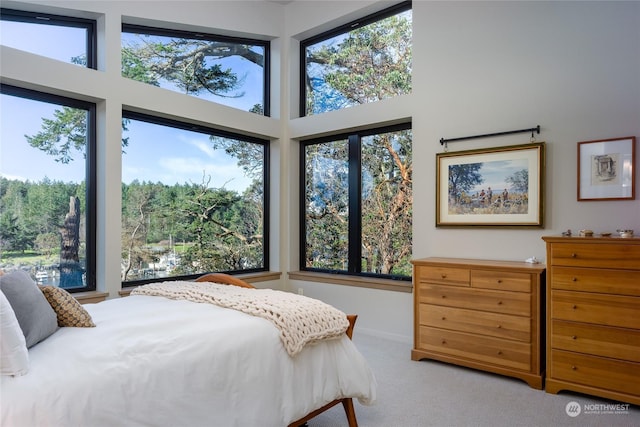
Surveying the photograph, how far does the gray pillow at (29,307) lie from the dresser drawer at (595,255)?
2.93 metres

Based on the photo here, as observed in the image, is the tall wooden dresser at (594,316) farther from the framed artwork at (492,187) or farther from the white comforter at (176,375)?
the white comforter at (176,375)

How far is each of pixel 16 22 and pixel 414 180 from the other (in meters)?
3.54

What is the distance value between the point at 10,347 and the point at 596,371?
10.2ft

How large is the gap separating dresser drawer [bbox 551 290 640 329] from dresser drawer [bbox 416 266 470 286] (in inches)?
24.0

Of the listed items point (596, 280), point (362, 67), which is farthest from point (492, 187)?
point (362, 67)

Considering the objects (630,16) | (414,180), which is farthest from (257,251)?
(630,16)

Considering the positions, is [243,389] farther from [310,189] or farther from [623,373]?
[310,189]

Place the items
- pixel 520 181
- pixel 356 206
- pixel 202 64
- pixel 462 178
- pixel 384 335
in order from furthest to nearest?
pixel 356 206 → pixel 202 64 → pixel 384 335 → pixel 462 178 → pixel 520 181

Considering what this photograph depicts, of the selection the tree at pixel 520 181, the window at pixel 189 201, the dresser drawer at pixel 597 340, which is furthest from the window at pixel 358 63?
the dresser drawer at pixel 597 340

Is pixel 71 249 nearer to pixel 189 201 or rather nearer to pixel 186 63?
pixel 189 201

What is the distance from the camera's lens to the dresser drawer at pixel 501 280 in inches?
109

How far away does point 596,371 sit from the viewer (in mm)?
2480

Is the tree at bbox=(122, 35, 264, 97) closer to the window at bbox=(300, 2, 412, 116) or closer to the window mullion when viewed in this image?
the window at bbox=(300, 2, 412, 116)

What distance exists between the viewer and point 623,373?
2.40 metres
